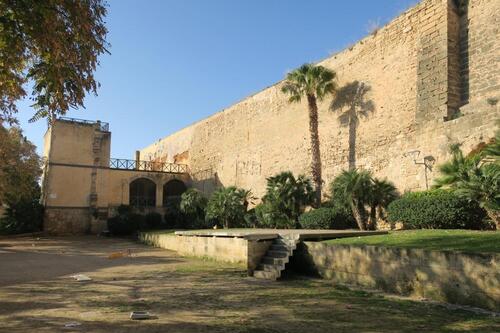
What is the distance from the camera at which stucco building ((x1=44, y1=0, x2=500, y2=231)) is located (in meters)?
14.2

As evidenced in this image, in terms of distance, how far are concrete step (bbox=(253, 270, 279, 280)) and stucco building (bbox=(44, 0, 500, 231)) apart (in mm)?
7145

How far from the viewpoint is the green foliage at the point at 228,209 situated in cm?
2180

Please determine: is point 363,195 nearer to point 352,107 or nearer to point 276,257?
point 352,107

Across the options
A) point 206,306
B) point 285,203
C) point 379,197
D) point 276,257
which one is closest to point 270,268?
point 276,257

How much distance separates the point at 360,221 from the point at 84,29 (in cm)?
1104

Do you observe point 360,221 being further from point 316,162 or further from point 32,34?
point 32,34

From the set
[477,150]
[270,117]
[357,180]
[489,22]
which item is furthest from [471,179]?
[270,117]

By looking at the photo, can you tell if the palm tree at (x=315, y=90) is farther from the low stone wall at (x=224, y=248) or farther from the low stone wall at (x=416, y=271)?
the low stone wall at (x=416, y=271)

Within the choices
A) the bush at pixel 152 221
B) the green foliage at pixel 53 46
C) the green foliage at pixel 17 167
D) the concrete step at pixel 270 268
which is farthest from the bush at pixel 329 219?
the bush at pixel 152 221

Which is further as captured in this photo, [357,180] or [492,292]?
[357,180]

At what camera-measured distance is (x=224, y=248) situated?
43.2 feet

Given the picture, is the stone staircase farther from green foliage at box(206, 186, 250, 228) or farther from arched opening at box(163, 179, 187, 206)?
arched opening at box(163, 179, 187, 206)

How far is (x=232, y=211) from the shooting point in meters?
21.8

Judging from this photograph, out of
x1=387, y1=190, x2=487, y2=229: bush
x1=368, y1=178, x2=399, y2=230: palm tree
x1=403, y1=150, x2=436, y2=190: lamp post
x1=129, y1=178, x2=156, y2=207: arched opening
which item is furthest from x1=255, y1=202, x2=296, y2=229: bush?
x1=129, y1=178, x2=156, y2=207: arched opening
